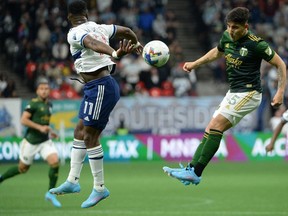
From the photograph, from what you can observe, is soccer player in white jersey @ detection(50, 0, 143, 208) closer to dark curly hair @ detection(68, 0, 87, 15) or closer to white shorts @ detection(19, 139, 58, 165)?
dark curly hair @ detection(68, 0, 87, 15)

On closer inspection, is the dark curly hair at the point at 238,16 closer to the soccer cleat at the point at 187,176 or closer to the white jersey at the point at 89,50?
the white jersey at the point at 89,50

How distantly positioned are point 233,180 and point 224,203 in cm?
469

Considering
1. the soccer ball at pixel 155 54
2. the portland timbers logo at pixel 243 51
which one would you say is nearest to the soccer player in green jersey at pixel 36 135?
the soccer ball at pixel 155 54

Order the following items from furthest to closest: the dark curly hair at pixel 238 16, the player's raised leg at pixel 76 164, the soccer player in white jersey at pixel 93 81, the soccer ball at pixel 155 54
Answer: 1. the player's raised leg at pixel 76 164
2. the soccer player in white jersey at pixel 93 81
3. the dark curly hair at pixel 238 16
4. the soccer ball at pixel 155 54

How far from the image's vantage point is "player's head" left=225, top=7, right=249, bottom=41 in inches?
426

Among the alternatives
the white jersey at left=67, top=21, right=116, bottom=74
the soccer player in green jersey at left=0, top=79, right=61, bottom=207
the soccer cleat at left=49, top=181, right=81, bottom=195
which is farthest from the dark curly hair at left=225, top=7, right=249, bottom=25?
the soccer player in green jersey at left=0, top=79, right=61, bottom=207

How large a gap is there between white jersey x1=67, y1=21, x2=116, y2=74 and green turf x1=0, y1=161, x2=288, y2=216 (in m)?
3.63

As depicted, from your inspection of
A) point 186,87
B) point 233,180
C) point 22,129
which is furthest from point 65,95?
point 233,180

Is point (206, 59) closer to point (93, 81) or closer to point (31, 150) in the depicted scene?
point (93, 81)

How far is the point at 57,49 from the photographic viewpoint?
28.3m

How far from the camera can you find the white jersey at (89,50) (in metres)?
11.0

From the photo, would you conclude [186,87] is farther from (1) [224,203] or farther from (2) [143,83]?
(1) [224,203]

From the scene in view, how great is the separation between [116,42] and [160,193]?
11.3m

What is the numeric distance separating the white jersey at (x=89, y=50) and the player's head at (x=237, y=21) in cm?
161
